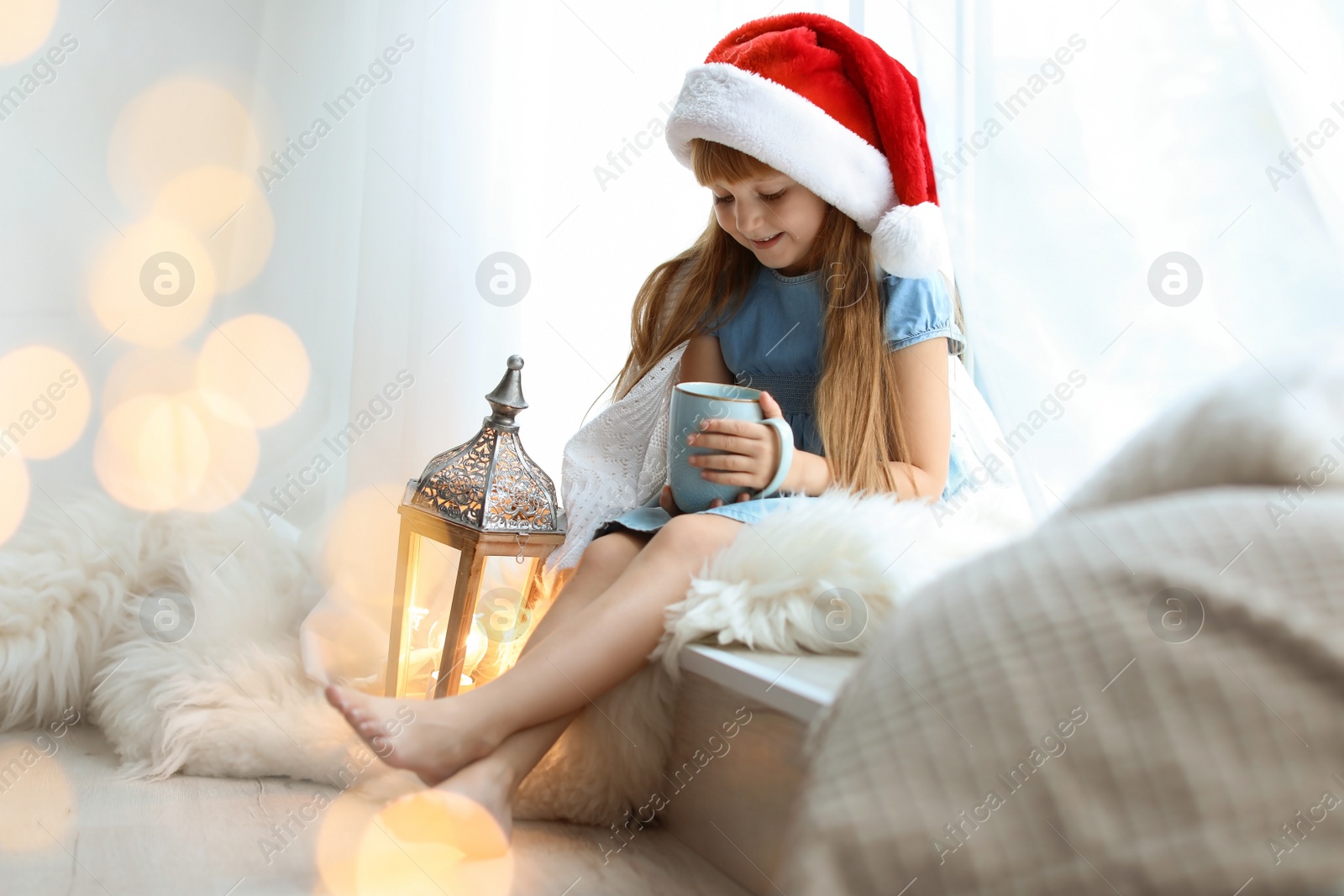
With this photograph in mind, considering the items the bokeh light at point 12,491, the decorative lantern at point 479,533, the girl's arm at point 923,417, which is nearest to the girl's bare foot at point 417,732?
the decorative lantern at point 479,533

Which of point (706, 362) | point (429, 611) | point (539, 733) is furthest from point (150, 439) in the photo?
point (539, 733)

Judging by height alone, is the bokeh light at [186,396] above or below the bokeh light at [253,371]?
below

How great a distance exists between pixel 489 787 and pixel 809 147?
74 cm

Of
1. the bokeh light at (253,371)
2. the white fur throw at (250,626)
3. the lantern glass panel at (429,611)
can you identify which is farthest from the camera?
the bokeh light at (253,371)

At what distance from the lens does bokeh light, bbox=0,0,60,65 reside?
150 centimetres

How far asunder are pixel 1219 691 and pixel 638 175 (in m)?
1.39

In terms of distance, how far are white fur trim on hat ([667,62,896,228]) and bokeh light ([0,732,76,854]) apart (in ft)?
3.02

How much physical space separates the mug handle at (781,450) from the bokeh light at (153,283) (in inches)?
50.4

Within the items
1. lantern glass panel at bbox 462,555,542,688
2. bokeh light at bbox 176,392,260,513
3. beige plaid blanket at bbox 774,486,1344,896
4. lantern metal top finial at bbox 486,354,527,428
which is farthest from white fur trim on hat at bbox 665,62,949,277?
bokeh light at bbox 176,392,260,513

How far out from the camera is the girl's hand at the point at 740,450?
0.93 meters

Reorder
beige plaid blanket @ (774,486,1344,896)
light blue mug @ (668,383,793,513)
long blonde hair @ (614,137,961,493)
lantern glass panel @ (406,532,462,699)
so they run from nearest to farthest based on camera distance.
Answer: beige plaid blanket @ (774,486,1344,896)
light blue mug @ (668,383,793,513)
long blonde hair @ (614,137,961,493)
lantern glass panel @ (406,532,462,699)

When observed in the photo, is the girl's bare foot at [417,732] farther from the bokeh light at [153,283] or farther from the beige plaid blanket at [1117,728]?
the bokeh light at [153,283]

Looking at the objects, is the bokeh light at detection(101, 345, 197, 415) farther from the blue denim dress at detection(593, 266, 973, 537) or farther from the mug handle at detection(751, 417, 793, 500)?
the mug handle at detection(751, 417, 793, 500)

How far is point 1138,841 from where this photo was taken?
0.34 m
